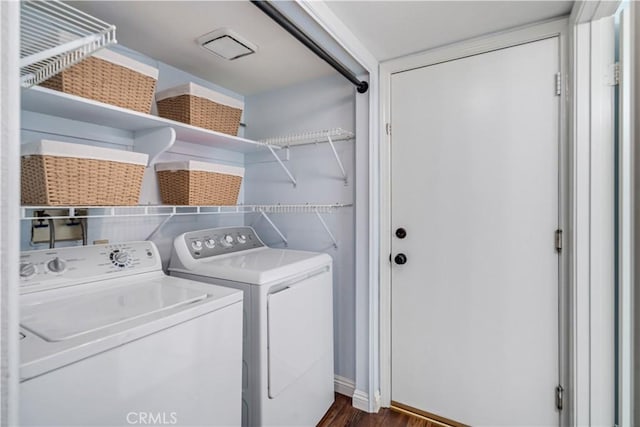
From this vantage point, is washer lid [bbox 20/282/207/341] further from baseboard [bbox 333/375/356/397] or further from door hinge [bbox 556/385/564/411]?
door hinge [bbox 556/385/564/411]

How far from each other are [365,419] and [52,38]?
240cm

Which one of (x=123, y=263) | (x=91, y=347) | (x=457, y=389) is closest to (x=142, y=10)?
(x=123, y=263)

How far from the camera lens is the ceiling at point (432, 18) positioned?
4.80 ft

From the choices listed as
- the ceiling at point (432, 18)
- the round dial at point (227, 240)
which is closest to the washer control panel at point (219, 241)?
the round dial at point (227, 240)

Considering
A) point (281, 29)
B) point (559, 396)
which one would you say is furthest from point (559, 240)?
point (281, 29)

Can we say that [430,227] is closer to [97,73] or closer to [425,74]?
[425,74]

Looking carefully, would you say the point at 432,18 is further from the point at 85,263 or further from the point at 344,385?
the point at 344,385

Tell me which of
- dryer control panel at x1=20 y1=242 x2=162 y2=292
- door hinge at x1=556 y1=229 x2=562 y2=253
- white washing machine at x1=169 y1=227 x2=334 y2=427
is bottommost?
white washing machine at x1=169 y1=227 x2=334 y2=427

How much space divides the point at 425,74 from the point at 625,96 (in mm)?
941

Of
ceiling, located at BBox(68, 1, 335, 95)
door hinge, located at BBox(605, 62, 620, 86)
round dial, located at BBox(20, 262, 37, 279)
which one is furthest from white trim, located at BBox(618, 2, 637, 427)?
round dial, located at BBox(20, 262, 37, 279)

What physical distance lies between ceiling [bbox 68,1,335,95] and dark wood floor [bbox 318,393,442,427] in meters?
2.28

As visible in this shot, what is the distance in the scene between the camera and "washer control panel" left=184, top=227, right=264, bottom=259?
187 centimetres

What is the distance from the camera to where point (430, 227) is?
1911 mm

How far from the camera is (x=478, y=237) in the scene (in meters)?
1.78
